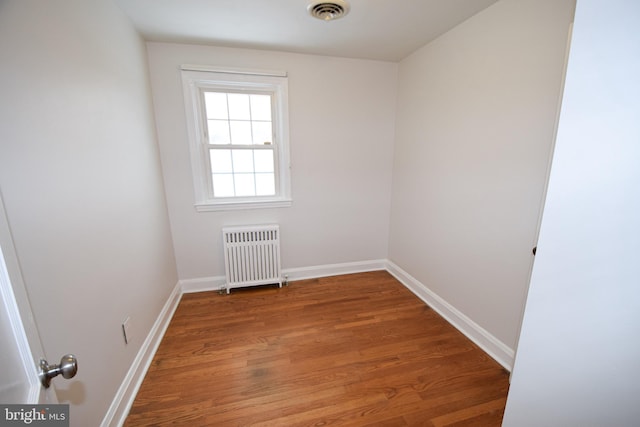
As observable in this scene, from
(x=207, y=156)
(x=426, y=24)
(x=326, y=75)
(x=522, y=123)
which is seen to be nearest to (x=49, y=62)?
(x=207, y=156)

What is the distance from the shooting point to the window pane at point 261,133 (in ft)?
8.87

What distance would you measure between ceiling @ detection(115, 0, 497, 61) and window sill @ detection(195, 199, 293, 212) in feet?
4.99

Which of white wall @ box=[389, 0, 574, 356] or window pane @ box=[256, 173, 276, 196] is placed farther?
window pane @ box=[256, 173, 276, 196]

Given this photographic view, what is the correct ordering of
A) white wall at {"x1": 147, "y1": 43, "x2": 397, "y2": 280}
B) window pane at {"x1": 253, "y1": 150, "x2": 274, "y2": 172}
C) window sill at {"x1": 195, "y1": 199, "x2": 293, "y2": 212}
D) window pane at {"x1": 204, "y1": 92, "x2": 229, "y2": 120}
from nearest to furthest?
white wall at {"x1": 147, "y1": 43, "x2": 397, "y2": 280}, window pane at {"x1": 204, "y1": 92, "x2": 229, "y2": 120}, window sill at {"x1": 195, "y1": 199, "x2": 293, "y2": 212}, window pane at {"x1": 253, "y1": 150, "x2": 274, "y2": 172}

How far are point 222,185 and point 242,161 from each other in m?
0.34

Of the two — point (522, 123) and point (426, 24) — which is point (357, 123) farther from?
point (522, 123)

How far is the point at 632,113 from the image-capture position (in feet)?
1.68

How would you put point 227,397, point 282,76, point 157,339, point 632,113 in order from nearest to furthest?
1. point 632,113
2. point 227,397
3. point 157,339
4. point 282,76

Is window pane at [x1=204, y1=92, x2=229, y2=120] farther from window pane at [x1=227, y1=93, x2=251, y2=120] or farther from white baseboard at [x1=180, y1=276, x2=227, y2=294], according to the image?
white baseboard at [x1=180, y1=276, x2=227, y2=294]

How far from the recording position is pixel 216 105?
2564 millimetres

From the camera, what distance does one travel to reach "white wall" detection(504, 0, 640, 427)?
0.52 m

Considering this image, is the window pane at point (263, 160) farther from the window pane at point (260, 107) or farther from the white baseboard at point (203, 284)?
the white baseboard at point (203, 284)

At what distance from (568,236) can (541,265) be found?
0.10m

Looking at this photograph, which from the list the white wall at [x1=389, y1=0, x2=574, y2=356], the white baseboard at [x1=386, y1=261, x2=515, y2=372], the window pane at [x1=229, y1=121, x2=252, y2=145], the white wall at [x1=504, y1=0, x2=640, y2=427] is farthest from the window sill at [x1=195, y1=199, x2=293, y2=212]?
the white wall at [x1=504, y1=0, x2=640, y2=427]
